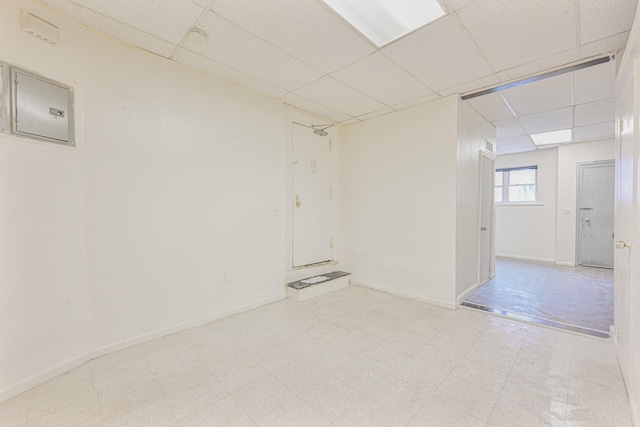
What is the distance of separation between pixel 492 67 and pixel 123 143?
11.6ft

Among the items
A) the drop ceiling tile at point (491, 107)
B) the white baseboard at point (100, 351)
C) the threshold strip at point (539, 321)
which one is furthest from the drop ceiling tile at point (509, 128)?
the white baseboard at point (100, 351)

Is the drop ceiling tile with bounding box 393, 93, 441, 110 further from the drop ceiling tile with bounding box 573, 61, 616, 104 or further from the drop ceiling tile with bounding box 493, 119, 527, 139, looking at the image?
the drop ceiling tile with bounding box 493, 119, 527, 139

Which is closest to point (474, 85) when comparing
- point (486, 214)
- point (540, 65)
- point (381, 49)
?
point (540, 65)

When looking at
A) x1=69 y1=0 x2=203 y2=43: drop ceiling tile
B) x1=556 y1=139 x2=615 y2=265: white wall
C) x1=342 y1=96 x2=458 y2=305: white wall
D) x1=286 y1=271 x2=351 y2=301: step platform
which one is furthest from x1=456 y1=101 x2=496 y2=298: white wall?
x1=69 y1=0 x2=203 y2=43: drop ceiling tile

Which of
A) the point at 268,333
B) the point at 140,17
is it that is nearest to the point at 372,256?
the point at 268,333

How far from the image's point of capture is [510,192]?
6.82 m

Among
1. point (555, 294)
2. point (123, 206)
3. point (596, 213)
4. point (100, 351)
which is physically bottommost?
point (555, 294)

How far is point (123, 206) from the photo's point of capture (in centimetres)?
237

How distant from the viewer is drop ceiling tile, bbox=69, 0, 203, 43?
1.88 meters

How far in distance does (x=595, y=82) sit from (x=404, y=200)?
237cm

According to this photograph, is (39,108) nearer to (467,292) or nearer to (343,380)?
(343,380)

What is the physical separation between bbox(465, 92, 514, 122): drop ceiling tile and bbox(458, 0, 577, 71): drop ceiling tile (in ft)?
2.95

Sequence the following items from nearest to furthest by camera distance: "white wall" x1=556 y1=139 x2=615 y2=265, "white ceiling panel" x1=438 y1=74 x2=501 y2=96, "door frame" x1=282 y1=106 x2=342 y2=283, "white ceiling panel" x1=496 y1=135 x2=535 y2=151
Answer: "white ceiling panel" x1=438 y1=74 x2=501 y2=96 → "door frame" x1=282 y1=106 x2=342 y2=283 → "white ceiling panel" x1=496 y1=135 x2=535 y2=151 → "white wall" x1=556 y1=139 x2=615 y2=265

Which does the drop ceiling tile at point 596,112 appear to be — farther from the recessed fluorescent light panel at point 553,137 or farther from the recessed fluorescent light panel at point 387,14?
the recessed fluorescent light panel at point 387,14
